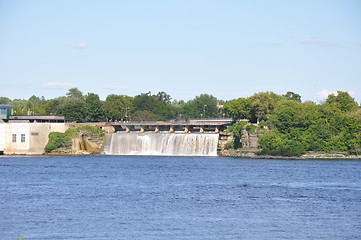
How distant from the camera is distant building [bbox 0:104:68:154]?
110 meters

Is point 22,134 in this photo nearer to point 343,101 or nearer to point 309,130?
point 309,130

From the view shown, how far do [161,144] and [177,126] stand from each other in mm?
7928

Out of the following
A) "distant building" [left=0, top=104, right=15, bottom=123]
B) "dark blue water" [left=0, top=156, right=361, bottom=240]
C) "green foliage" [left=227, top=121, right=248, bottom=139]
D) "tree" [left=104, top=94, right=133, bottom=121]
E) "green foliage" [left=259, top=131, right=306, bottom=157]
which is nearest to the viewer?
"dark blue water" [left=0, top=156, right=361, bottom=240]

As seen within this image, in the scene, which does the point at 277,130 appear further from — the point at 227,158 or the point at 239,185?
the point at 239,185

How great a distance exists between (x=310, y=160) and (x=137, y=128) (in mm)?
39061

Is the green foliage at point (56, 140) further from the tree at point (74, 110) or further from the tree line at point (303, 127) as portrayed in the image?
the tree line at point (303, 127)

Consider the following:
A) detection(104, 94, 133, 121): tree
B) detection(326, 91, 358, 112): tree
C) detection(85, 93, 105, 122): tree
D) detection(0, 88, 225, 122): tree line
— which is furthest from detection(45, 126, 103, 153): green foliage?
detection(326, 91, 358, 112): tree

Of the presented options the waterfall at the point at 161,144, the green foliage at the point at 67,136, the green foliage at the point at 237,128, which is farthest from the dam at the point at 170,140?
the green foliage at the point at 67,136

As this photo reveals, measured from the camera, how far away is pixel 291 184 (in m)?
64.2

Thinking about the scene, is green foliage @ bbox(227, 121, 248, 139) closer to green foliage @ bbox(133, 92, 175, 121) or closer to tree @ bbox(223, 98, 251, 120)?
tree @ bbox(223, 98, 251, 120)

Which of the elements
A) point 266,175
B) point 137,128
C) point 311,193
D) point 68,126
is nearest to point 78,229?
point 311,193

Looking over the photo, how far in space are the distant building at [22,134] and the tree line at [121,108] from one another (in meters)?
22.5

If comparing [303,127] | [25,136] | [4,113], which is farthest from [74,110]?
[303,127]

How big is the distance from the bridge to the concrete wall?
46.5 feet
